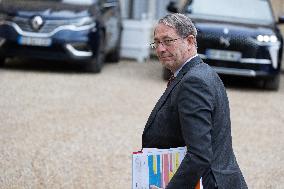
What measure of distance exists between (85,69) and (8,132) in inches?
225

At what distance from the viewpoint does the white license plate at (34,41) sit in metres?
12.5

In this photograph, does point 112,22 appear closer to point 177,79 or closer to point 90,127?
point 90,127

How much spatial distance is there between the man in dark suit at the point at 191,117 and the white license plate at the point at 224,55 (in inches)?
358

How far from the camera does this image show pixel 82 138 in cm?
763

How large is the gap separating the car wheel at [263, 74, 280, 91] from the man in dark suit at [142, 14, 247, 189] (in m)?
9.72

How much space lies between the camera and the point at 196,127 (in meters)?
2.72

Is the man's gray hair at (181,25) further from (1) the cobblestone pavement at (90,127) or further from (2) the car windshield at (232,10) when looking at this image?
(2) the car windshield at (232,10)

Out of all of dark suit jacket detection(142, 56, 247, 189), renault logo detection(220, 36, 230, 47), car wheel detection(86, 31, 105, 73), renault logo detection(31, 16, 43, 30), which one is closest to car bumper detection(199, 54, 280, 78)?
renault logo detection(220, 36, 230, 47)

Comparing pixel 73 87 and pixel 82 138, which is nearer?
pixel 82 138

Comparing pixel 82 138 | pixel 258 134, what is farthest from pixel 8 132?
pixel 258 134

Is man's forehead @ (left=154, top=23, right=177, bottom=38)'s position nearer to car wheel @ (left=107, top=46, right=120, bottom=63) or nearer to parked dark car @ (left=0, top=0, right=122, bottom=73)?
parked dark car @ (left=0, top=0, right=122, bottom=73)

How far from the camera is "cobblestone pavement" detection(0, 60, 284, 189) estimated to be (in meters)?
6.28

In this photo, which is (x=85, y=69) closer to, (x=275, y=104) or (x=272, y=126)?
(x=275, y=104)

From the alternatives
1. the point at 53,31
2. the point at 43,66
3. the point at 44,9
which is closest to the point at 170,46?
the point at 53,31
